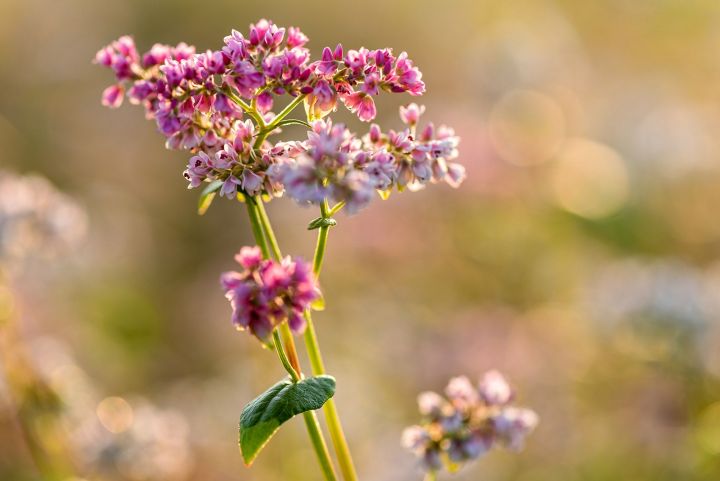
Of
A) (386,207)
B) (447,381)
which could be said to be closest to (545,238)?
(386,207)

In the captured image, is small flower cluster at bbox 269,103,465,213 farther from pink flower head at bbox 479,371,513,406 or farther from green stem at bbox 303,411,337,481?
pink flower head at bbox 479,371,513,406

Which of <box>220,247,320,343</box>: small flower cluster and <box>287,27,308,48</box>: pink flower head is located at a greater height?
<box>287,27,308,48</box>: pink flower head

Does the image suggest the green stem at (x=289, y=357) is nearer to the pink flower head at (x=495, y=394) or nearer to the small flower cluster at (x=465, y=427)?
the small flower cluster at (x=465, y=427)

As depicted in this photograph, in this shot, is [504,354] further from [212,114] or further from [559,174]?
[212,114]

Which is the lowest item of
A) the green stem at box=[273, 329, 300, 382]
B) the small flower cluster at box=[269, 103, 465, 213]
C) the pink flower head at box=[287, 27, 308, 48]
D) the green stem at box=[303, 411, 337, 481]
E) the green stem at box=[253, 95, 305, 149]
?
the green stem at box=[303, 411, 337, 481]

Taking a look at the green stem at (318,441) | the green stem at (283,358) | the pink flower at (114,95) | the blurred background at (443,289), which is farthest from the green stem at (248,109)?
the blurred background at (443,289)

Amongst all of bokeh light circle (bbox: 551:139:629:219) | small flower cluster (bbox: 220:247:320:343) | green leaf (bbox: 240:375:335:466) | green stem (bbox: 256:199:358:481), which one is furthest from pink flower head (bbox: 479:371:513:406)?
→ bokeh light circle (bbox: 551:139:629:219)
